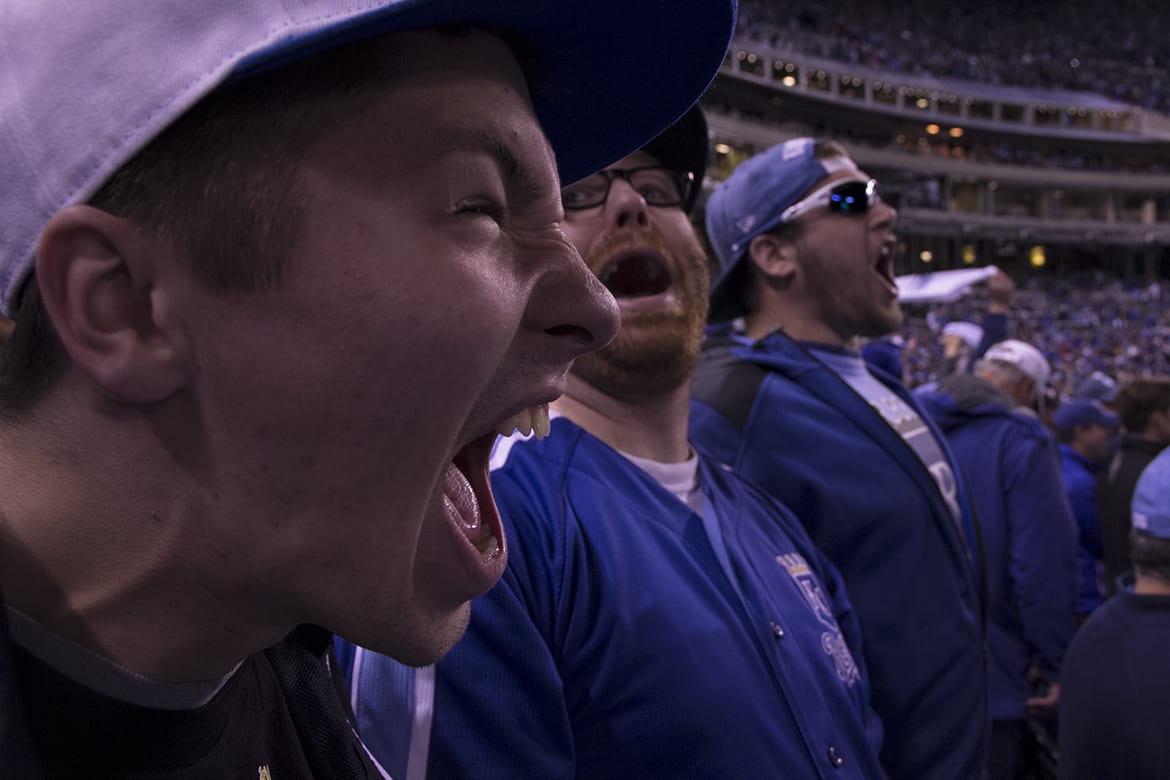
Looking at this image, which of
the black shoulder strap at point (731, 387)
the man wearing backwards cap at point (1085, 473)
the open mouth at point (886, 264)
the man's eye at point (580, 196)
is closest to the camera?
the man's eye at point (580, 196)

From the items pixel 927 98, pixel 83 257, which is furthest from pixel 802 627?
pixel 927 98

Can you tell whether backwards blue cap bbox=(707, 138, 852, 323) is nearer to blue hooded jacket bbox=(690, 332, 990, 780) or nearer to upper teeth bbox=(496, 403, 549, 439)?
blue hooded jacket bbox=(690, 332, 990, 780)

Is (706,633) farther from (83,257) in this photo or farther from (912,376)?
(912,376)

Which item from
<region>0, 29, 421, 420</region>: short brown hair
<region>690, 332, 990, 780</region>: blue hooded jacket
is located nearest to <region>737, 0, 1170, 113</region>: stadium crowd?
<region>690, 332, 990, 780</region>: blue hooded jacket

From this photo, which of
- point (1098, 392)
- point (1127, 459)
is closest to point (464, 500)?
point (1127, 459)

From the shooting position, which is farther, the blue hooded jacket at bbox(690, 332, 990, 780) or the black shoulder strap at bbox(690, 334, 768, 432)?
the black shoulder strap at bbox(690, 334, 768, 432)

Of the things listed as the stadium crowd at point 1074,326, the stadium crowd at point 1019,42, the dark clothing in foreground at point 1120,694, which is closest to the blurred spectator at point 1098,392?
the dark clothing in foreground at point 1120,694

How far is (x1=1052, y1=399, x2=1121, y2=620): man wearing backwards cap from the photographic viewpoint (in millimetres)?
5098

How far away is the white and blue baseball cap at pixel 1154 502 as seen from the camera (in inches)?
107

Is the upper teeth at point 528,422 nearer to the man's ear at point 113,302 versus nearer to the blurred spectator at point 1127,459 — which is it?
the man's ear at point 113,302

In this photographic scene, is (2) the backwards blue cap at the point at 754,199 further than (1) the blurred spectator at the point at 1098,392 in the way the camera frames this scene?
No

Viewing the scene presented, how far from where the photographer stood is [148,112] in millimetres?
657

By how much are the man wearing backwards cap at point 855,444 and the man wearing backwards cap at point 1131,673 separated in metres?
0.45

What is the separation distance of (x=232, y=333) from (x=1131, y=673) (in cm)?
269
